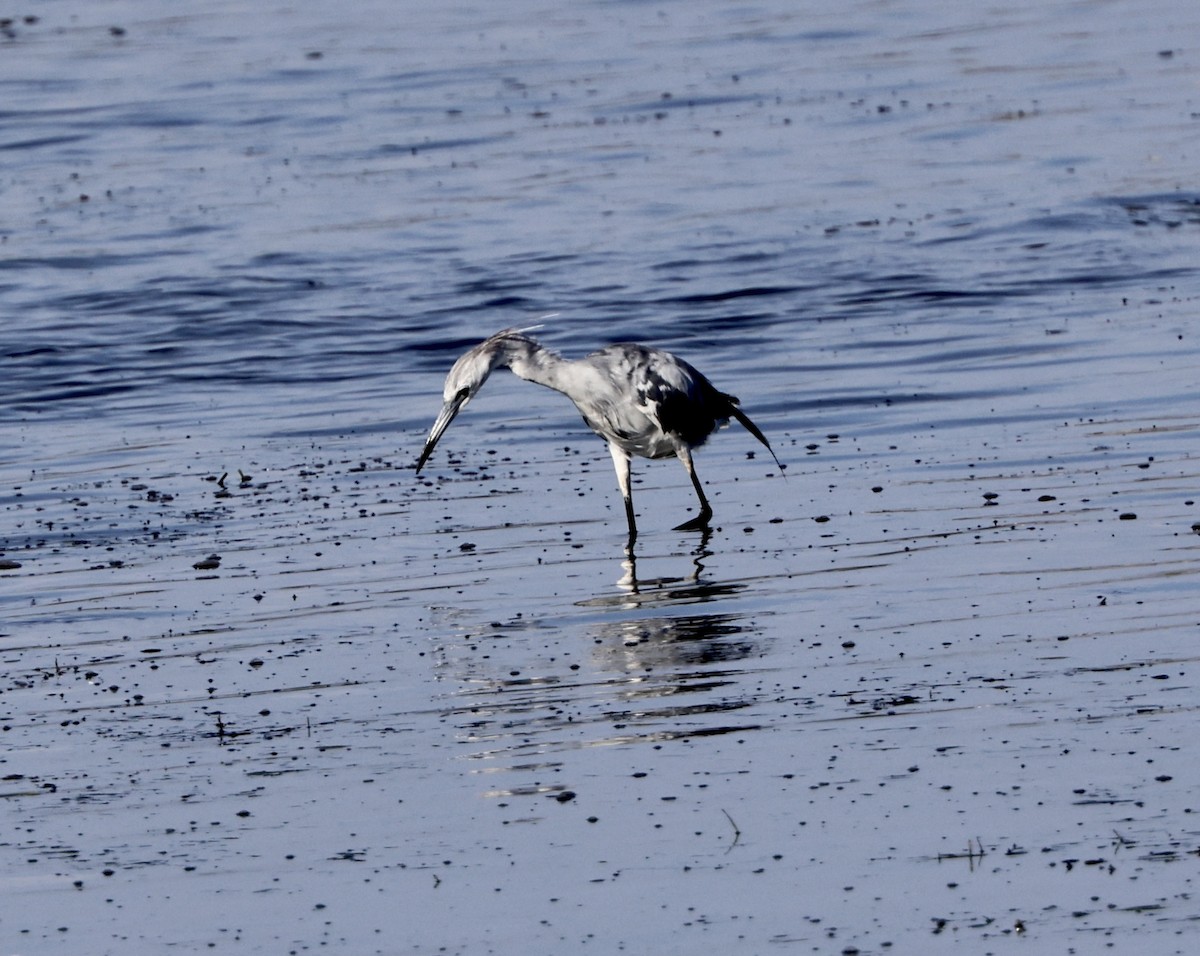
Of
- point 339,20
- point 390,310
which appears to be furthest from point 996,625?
point 339,20

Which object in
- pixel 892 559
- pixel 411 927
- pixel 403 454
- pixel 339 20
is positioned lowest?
pixel 411 927

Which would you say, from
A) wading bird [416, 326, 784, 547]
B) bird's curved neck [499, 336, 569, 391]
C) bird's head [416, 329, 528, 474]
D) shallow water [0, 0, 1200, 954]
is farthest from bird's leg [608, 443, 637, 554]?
bird's head [416, 329, 528, 474]

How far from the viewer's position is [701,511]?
48.3ft

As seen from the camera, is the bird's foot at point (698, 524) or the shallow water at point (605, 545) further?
the bird's foot at point (698, 524)

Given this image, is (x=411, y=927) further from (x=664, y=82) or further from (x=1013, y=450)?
(x=664, y=82)

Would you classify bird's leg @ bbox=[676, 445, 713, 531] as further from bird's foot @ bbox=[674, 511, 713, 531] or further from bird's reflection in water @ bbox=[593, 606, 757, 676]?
bird's reflection in water @ bbox=[593, 606, 757, 676]

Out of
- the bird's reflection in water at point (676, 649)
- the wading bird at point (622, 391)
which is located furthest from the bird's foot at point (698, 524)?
the bird's reflection in water at point (676, 649)

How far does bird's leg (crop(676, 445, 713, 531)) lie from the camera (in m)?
14.3

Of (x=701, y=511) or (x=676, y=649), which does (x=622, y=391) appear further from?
(x=676, y=649)

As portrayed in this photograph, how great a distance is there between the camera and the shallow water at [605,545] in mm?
8094

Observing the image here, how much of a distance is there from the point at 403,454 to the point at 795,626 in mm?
6437

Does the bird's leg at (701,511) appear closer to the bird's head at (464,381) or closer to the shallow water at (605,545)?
the shallow water at (605,545)

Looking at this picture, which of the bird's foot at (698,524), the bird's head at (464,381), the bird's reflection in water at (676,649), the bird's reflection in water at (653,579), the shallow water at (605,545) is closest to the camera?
the shallow water at (605,545)

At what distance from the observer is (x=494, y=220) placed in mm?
29531
